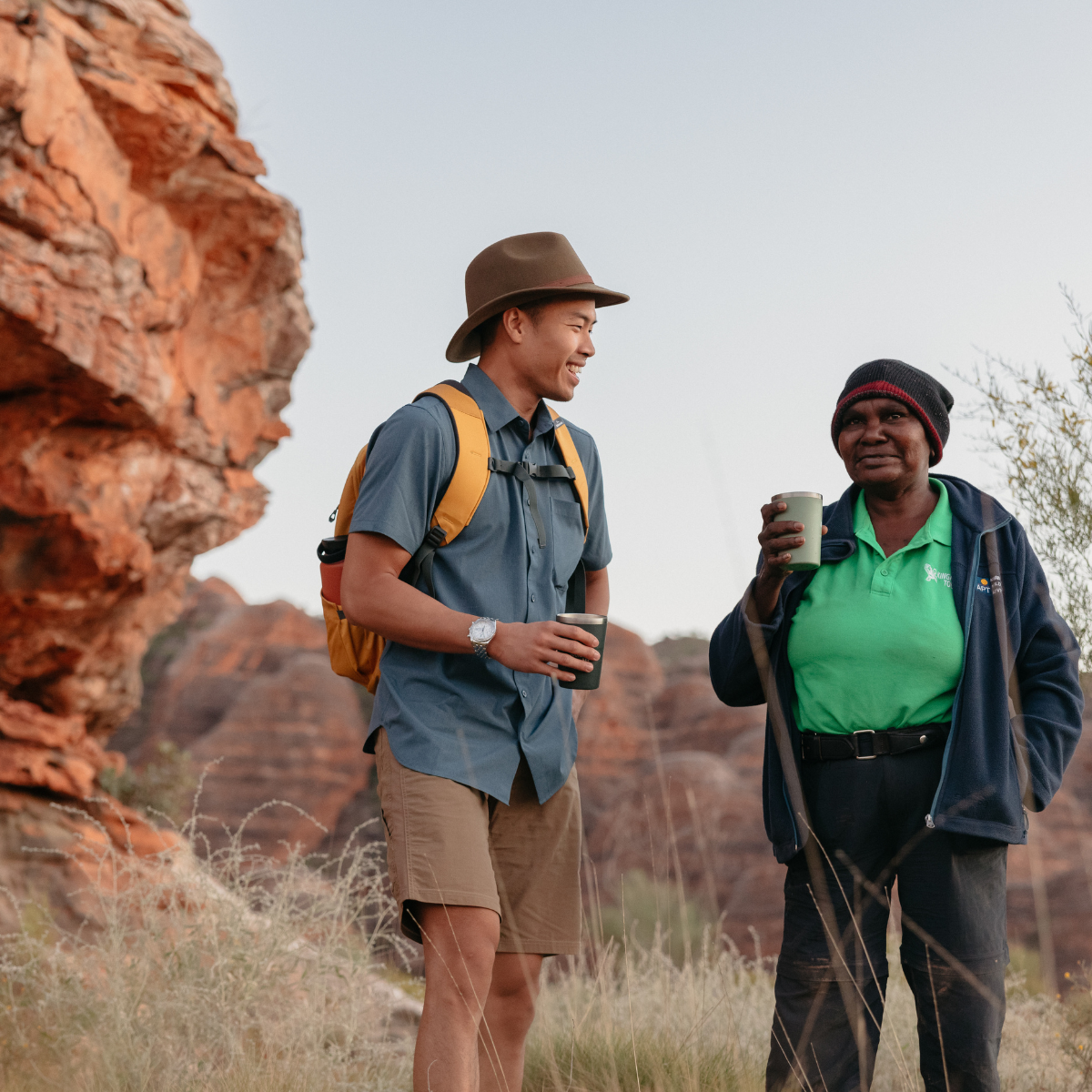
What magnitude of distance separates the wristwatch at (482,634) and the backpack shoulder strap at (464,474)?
0.27m

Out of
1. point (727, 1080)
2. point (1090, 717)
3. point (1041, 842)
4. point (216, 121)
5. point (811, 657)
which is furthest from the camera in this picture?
point (1041, 842)

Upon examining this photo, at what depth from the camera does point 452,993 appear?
7.63ft

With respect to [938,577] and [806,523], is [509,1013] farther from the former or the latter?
[938,577]

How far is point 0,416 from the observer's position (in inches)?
358

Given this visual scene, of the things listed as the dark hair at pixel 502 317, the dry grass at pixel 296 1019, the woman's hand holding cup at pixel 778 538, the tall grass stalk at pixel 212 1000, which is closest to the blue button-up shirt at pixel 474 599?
the dark hair at pixel 502 317

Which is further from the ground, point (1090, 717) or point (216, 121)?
point (216, 121)

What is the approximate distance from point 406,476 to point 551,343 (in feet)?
1.92

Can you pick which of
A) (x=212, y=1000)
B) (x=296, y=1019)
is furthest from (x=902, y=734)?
(x=212, y=1000)

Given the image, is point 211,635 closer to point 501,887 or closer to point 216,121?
point 216,121

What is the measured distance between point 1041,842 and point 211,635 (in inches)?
971

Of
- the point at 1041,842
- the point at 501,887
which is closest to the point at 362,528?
the point at 501,887

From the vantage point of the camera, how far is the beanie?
2.88m

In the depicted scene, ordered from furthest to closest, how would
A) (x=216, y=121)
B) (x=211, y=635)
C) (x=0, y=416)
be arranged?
(x=211, y=635) < (x=216, y=121) < (x=0, y=416)

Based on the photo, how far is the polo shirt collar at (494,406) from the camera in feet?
9.26
